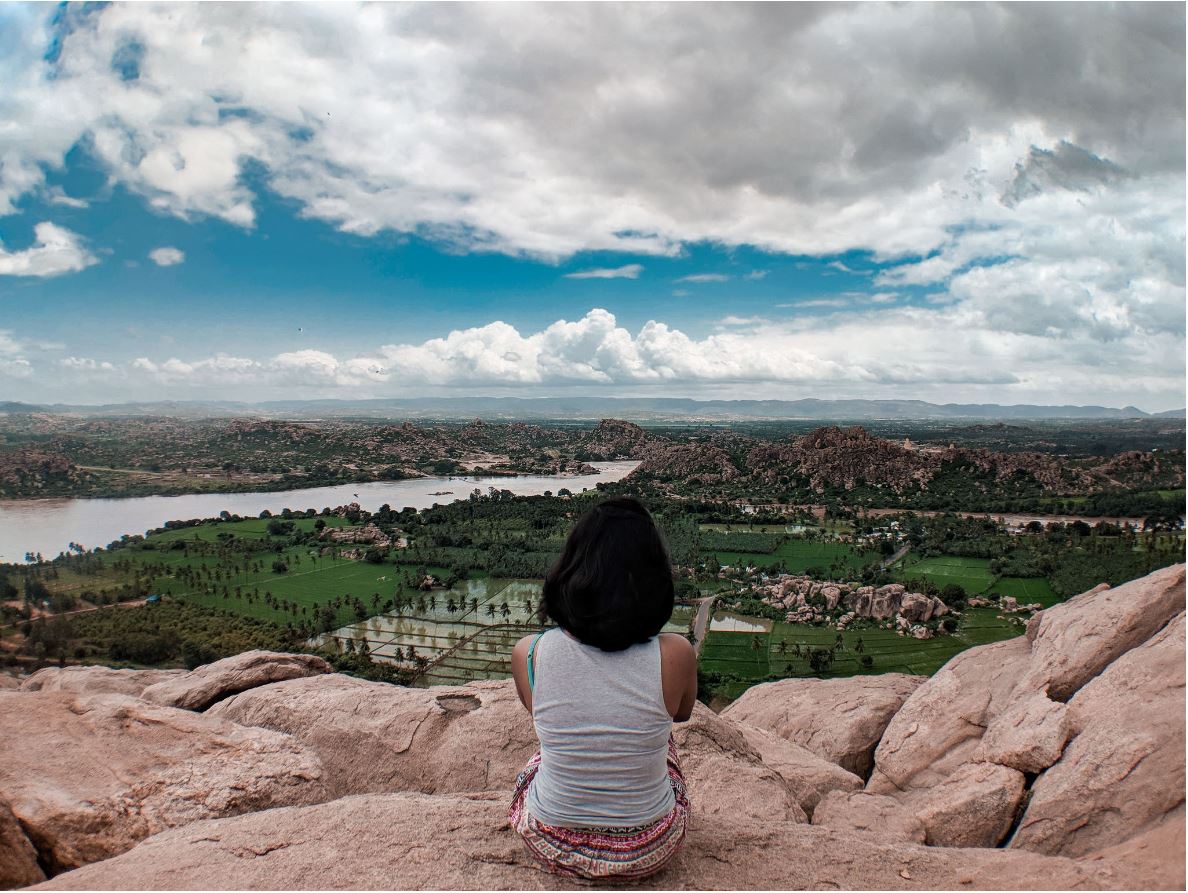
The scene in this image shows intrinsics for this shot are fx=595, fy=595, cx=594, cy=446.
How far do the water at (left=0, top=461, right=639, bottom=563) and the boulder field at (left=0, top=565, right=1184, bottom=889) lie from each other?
38330mm

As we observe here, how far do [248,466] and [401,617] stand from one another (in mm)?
63411

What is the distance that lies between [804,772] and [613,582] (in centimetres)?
581

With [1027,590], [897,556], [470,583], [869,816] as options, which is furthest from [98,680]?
[897,556]

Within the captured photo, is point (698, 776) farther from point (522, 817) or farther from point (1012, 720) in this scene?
point (1012, 720)

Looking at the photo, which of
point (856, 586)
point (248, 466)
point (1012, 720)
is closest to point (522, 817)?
point (1012, 720)

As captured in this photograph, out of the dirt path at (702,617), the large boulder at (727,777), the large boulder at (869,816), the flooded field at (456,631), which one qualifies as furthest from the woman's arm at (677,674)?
the dirt path at (702,617)

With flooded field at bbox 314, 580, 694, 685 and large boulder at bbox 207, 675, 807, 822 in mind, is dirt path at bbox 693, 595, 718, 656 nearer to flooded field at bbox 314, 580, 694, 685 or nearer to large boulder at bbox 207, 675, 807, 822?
flooded field at bbox 314, 580, 694, 685

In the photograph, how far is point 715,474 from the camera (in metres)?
92.8

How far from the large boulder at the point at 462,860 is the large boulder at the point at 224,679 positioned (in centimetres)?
474

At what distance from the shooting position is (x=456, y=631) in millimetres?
41719

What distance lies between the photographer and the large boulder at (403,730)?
20.9 ft

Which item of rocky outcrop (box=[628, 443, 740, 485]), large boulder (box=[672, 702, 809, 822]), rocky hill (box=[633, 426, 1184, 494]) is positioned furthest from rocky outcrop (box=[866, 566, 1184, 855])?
rocky outcrop (box=[628, 443, 740, 485])

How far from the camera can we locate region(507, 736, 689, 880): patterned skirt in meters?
3.11

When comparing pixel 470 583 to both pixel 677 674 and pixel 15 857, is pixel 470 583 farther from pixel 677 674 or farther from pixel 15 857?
pixel 677 674
